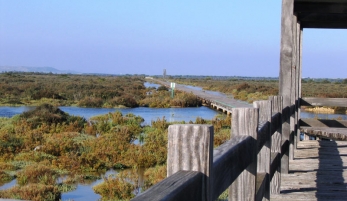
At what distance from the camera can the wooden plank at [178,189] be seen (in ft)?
4.80

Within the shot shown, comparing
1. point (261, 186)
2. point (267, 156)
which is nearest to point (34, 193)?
point (267, 156)

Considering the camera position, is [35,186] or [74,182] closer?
[35,186]

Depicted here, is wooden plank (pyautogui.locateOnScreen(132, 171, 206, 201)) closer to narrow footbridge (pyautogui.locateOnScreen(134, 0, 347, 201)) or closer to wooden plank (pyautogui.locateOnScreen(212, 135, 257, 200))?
narrow footbridge (pyautogui.locateOnScreen(134, 0, 347, 201))

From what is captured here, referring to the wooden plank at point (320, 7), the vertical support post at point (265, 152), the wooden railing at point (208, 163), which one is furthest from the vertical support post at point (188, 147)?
the wooden plank at point (320, 7)

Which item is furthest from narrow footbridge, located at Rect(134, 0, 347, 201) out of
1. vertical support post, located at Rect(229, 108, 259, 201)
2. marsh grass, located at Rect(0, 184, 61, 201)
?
marsh grass, located at Rect(0, 184, 61, 201)

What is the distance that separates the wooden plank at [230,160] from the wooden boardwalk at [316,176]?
2.57 metres

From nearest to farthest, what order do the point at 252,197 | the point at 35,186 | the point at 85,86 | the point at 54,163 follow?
the point at 252,197
the point at 35,186
the point at 54,163
the point at 85,86

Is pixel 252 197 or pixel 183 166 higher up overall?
pixel 183 166

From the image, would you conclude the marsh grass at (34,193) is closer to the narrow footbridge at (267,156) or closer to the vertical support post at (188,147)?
the narrow footbridge at (267,156)

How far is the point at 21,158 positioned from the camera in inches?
583

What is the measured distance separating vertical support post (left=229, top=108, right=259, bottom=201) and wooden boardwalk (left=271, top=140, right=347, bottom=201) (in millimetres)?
2258

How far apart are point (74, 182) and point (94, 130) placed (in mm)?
9377

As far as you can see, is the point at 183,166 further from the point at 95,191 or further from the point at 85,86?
the point at 85,86

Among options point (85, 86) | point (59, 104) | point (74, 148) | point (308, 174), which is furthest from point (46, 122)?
point (85, 86)
